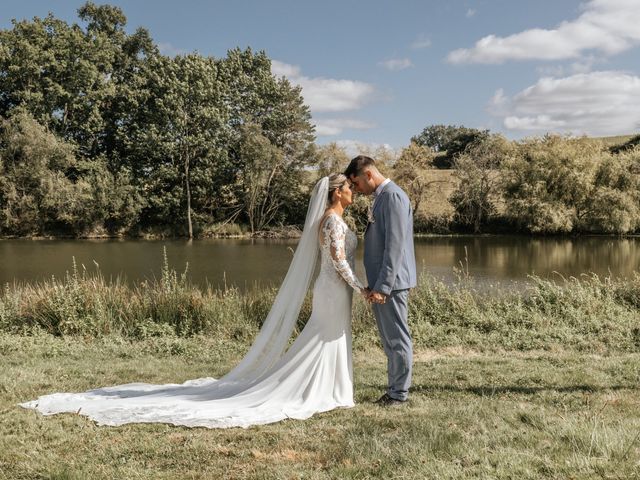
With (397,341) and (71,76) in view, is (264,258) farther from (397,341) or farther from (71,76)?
(71,76)

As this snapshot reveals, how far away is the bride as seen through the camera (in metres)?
4.52

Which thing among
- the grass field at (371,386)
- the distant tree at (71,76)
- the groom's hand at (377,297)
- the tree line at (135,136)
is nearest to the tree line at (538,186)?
the tree line at (135,136)

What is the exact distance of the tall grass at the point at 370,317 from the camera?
850cm

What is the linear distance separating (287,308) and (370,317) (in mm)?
4497

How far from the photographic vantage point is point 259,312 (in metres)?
10.2

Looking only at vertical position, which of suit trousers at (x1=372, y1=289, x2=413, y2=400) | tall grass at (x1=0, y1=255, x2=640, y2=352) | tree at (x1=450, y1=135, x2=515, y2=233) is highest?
tree at (x1=450, y1=135, x2=515, y2=233)

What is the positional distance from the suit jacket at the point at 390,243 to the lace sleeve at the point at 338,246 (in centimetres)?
22

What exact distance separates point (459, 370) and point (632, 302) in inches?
264

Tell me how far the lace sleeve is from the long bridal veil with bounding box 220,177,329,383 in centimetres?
21

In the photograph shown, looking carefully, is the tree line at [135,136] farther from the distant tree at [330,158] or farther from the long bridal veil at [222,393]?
the long bridal veil at [222,393]

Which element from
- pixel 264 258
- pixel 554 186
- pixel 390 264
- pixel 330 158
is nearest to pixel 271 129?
pixel 330 158

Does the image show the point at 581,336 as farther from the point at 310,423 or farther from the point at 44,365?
the point at 44,365

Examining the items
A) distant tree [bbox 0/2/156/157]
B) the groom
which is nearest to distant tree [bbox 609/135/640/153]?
distant tree [bbox 0/2/156/157]

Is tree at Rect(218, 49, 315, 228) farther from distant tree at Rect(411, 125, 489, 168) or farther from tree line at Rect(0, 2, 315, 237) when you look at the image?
distant tree at Rect(411, 125, 489, 168)
